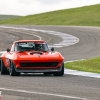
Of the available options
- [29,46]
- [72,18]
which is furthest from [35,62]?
[72,18]

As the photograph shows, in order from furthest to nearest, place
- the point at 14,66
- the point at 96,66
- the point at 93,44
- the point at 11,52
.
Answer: the point at 93,44 → the point at 96,66 → the point at 11,52 → the point at 14,66

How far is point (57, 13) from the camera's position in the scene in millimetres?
81625

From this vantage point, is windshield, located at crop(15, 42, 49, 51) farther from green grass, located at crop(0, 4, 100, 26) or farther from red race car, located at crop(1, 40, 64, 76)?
green grass, located at crop(0, 4, 100, 26)

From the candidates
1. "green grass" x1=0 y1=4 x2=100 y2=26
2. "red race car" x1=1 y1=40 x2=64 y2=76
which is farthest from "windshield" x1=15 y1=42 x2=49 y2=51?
"green grass" x1=0 y1=4 x2=100 y2=26

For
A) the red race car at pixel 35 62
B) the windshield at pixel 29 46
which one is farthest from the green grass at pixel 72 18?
the red race car at pixel 35 62

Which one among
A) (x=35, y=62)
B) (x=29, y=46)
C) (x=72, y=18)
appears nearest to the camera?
(x=35, y=62)

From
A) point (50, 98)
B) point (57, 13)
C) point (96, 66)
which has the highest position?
point (50, 98)

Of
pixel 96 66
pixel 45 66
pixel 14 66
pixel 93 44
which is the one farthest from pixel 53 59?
pixel 93 44

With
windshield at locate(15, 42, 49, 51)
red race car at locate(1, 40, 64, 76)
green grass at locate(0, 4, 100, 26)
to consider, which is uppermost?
windshield at locate(15, 42, 49, 51)

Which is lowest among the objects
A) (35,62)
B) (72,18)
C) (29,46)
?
(72,18)

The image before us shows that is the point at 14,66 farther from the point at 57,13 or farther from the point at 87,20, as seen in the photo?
the point at 57,13

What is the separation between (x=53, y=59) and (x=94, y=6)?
74.4 meters

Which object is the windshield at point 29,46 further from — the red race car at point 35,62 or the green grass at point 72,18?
the green grass at point 72,18

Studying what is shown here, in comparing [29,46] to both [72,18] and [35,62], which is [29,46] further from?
[72,18]
